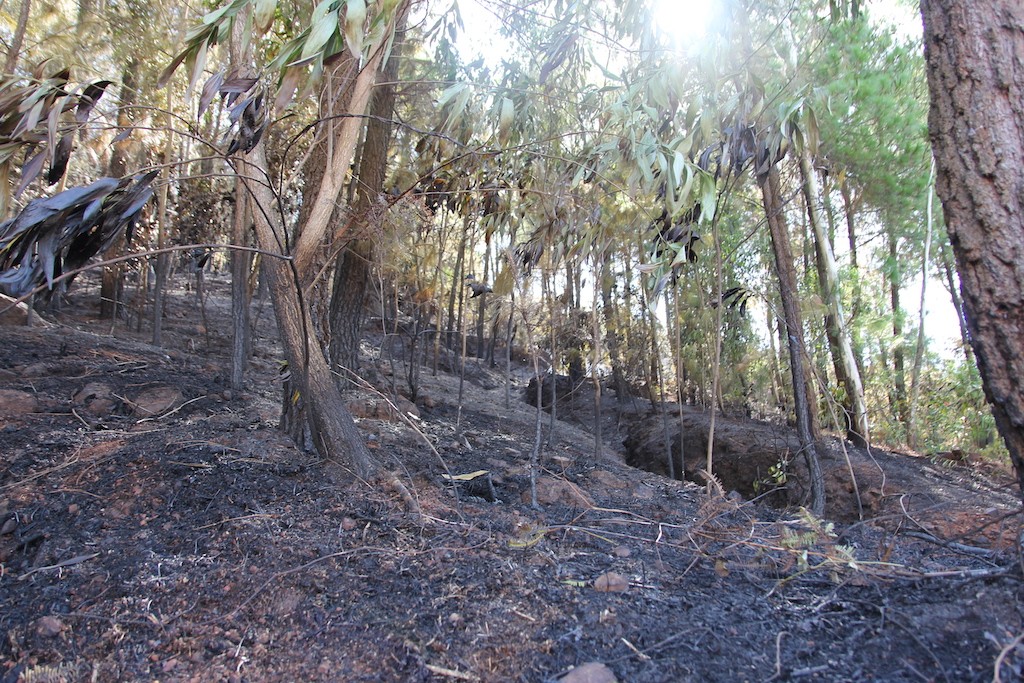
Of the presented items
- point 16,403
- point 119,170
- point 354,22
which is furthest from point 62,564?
point 119,170

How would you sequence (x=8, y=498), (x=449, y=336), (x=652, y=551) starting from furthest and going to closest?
(x=449, y=336) < (x=8, y=498) < (x=652, y=551)

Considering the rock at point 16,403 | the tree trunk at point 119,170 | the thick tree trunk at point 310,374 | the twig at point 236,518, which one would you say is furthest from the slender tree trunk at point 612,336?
the tree trunk at point 119,170

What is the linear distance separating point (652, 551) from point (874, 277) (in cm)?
880

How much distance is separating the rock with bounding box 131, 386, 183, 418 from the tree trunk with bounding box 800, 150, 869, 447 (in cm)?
601

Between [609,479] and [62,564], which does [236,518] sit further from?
[609,479]

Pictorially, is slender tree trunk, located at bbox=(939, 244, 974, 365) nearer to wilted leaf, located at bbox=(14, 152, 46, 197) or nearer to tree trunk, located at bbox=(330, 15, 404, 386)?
tree trunk, located at bbox=(330, 15, 404, 386)

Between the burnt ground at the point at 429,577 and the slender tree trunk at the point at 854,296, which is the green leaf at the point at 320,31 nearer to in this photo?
the burnt ground at the point at 429,577

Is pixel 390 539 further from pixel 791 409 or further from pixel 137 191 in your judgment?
pixel 791 409

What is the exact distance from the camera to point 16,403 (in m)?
4.39

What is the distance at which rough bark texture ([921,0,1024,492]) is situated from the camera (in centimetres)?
191

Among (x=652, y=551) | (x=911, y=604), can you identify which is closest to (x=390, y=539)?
(x=652, y=551)

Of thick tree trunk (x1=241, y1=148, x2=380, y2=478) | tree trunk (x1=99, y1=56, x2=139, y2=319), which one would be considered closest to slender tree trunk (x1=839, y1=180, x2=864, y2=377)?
thick tree trunk (x1=241, y1=148, x2=380, y2=478)

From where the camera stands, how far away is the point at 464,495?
3.59m

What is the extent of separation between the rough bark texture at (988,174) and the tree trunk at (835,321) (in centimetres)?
505
